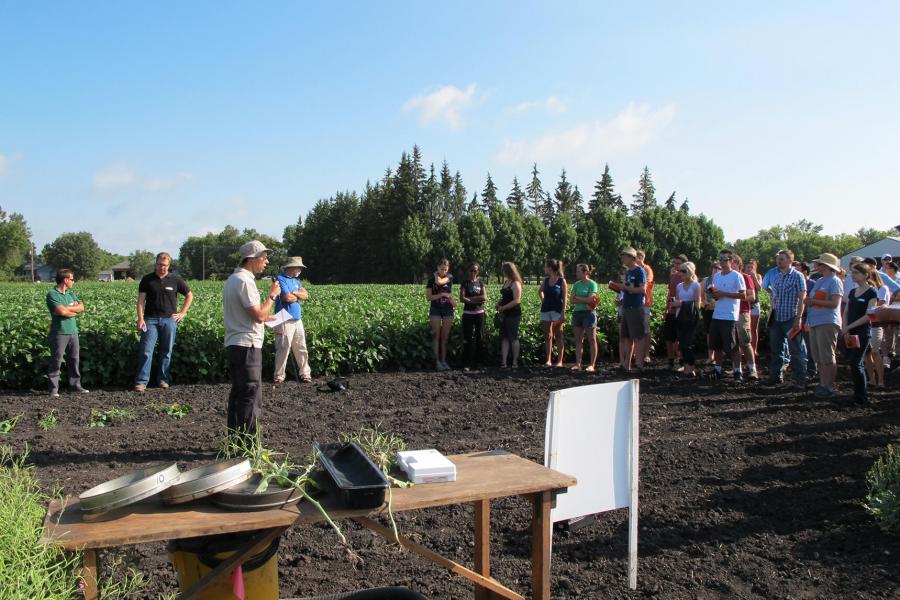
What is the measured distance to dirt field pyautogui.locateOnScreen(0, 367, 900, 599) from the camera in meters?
4.01

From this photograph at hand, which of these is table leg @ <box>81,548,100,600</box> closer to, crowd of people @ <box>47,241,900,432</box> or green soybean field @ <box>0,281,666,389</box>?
crowd of people @ <box>47,241,900,432</box>

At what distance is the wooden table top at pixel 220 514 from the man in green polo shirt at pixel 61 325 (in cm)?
746

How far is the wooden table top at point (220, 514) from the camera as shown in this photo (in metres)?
2.31

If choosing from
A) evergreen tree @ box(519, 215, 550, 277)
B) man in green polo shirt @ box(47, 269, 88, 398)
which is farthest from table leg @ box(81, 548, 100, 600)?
evergreen tree @ box(519, 215, 550, 277)

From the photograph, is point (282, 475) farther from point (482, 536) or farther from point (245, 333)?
point (245, 333)

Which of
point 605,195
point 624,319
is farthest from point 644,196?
point 624,319

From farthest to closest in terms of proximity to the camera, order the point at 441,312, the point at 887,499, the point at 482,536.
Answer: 1. the point at 441,312
2. the point at 887,499
3. the point at 482,536

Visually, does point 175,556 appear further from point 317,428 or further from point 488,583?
point 317,428

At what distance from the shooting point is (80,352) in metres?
10.2

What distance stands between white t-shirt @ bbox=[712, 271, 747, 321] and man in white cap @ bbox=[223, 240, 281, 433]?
23.6 feet

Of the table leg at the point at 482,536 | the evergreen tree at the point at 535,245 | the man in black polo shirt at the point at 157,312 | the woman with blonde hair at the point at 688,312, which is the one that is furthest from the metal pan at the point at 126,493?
the evergreen tree at the point at 535,245

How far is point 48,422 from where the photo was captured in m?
7.73

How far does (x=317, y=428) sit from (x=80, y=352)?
4918 mm

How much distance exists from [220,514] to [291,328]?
7.85 m
